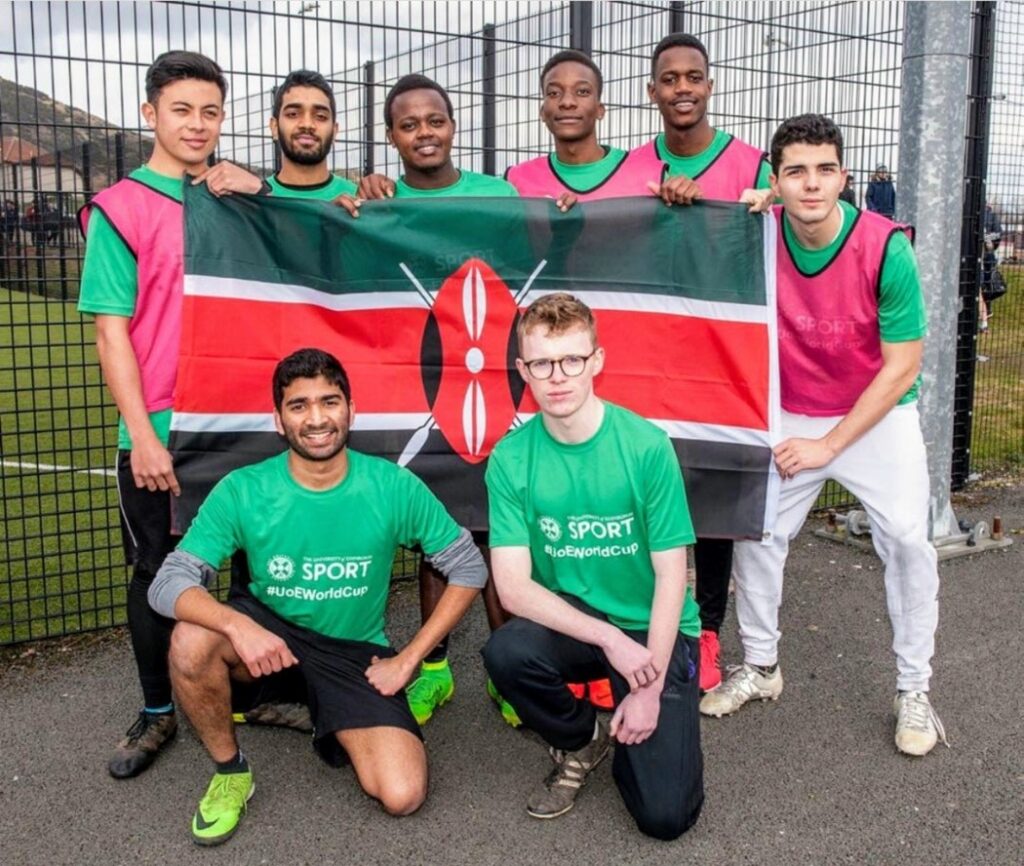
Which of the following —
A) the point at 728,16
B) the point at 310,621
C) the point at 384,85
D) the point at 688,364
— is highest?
the point at 728,16

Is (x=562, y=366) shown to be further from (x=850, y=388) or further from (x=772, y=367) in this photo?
(x=850, y=388)

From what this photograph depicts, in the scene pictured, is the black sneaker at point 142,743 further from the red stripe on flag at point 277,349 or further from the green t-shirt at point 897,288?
the green t-shirt at point 897,288

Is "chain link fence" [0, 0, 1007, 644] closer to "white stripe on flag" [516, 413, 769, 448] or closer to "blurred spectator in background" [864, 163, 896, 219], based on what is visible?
"blurred spectator in background" [864, 163, 896, 219]

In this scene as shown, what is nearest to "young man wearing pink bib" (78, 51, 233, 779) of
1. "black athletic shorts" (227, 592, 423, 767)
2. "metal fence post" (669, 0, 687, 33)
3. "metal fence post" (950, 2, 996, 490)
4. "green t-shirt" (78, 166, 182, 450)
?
"green t-shirt" (78, 166, 182, 450)

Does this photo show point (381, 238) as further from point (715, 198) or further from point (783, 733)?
point (783, 733)

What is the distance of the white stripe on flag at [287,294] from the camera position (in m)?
4.00

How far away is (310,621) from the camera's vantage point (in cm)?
377

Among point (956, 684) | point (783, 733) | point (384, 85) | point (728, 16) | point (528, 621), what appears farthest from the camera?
point (728, 16)

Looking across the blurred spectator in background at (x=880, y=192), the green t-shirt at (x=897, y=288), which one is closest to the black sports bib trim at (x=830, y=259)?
the green t-shirt at (x=897, y=288)

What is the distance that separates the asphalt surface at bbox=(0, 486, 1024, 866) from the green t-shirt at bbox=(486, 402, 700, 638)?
690mm

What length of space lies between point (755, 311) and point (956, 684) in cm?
181

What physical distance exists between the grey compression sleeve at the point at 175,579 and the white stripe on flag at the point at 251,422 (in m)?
0.58

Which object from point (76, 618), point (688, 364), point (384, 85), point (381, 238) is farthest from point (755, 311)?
point (76, 618)

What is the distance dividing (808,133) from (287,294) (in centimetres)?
204
